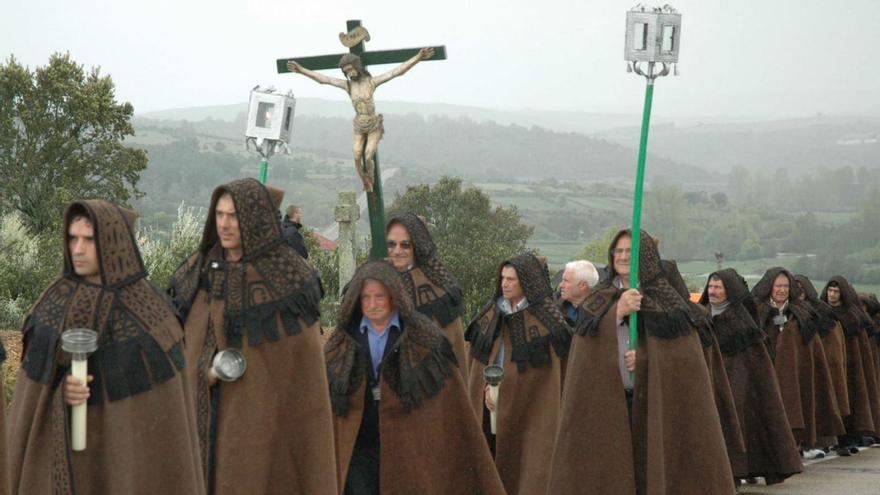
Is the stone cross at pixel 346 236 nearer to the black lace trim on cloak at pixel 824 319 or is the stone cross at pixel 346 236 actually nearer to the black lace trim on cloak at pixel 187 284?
the black lace trim on cloak at pixel 824 319

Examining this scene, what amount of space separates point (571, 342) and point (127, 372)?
476 cm

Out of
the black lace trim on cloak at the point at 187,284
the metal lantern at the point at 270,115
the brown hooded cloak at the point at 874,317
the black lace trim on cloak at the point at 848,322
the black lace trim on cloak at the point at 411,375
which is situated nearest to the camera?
the black lace trim on cloak at the point at 187,284

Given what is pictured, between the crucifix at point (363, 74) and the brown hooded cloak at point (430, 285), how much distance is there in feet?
9.43

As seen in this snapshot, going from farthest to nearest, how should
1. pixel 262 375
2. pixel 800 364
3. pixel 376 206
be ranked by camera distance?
pixel 800 364 → pixel 376 206 → pixel 262 375

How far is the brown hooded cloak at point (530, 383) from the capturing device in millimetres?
11430

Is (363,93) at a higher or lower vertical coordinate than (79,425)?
higher

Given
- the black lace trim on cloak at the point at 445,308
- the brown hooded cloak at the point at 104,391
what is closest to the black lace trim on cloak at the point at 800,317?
the black lace trim on cloak at the point at 445,308

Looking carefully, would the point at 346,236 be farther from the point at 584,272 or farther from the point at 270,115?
the point at 270,115

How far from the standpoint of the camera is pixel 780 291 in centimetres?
1766

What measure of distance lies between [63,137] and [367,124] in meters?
28.8

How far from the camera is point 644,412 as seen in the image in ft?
34.5

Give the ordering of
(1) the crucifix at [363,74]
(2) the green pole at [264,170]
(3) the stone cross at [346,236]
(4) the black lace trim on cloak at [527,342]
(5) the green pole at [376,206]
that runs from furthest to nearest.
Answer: (3) the stone cross at [346,236] < (5) the green pole at [376,206] < (1) the crucifix at [363,74] < (4) the black lace trim on cloak at [527,342] < (2) the green pole at [264,170]

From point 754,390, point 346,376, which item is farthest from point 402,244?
point 754,390

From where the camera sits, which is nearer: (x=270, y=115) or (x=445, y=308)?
(x=445, y=308)
